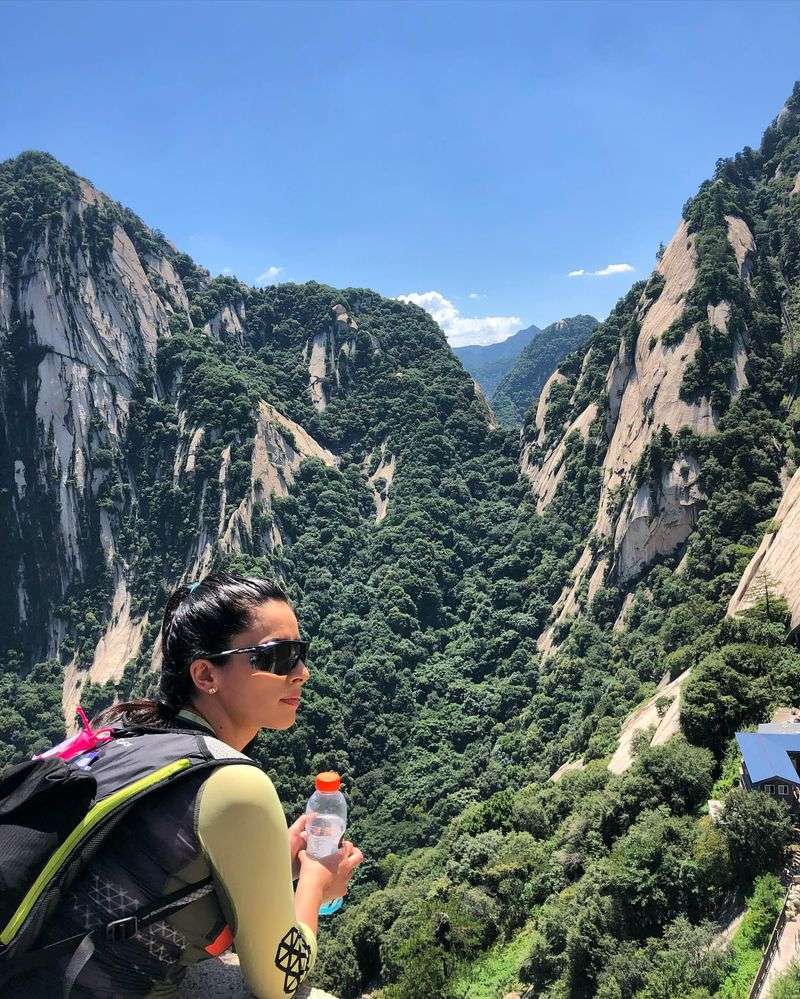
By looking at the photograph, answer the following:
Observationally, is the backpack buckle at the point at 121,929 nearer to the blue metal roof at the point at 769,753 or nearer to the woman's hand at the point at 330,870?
the woman's hand at the point at 330,870

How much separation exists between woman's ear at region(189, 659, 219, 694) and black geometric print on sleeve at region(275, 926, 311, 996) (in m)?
1.16

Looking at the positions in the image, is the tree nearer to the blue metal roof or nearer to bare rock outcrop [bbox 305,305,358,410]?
the blue metal roof

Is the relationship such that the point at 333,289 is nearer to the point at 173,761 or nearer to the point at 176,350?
the point at 176,350

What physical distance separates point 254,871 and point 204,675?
108 cm

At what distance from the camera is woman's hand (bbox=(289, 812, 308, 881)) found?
3.72 meters

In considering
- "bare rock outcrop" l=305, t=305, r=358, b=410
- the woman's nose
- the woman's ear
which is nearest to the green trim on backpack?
the woman's ear

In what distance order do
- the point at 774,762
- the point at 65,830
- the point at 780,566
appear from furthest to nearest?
the point at 780,566
the point at 774,762
the point at 65,830

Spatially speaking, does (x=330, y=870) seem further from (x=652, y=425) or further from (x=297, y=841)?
(x=652, y=425)

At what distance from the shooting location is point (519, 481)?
313 ft

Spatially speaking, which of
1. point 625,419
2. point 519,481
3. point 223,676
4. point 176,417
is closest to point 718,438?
point 625,419

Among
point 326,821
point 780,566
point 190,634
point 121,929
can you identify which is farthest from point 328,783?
point 780,566

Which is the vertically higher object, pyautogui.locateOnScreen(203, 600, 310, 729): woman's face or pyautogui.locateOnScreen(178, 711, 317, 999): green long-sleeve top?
pyautogui.locateOnScreen(203, 600, 310, 729): woman's face

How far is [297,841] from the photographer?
12.5ft

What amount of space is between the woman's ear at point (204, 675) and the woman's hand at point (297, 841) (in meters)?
0.94
